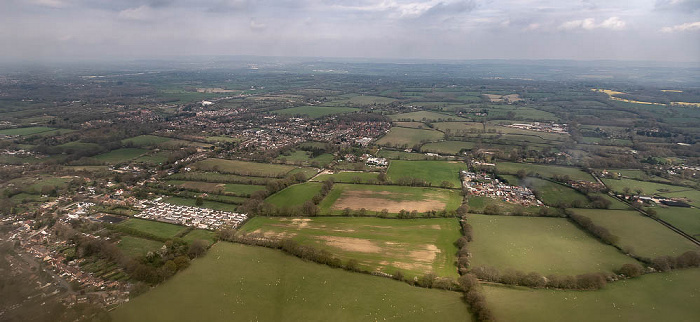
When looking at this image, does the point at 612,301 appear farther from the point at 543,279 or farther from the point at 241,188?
the point at 241,188

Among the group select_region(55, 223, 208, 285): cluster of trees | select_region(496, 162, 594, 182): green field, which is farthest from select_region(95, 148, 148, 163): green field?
select_region(496, 162, 594, 182): green field

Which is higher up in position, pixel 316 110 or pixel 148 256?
pixel 316 110

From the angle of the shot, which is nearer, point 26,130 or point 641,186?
point 641,186

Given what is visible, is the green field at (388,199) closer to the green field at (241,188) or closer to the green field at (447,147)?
the green field at (241,188)

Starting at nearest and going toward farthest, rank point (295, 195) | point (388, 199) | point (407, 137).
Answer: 1. point (388, 199)
2. point (295, 195)
3. point (407, 137)

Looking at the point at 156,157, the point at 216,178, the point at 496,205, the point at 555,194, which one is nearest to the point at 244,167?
the point at 216,178

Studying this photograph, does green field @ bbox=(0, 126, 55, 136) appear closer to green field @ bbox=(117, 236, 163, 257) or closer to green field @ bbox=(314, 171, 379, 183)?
green field @ bbox=(117, 236, 163, 257)
